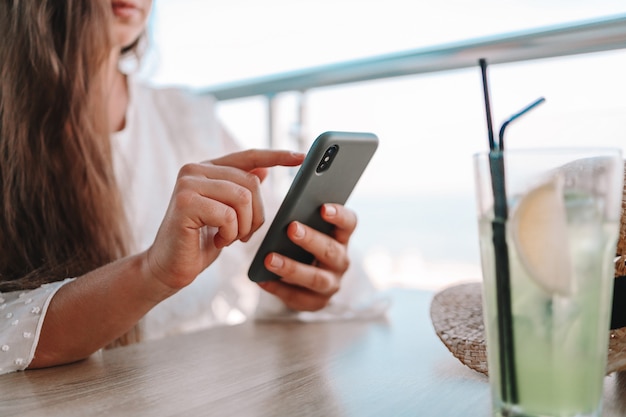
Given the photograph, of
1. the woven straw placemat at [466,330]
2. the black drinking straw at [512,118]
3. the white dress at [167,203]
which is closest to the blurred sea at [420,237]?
the white dress at [167,203]

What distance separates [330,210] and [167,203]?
584 mm

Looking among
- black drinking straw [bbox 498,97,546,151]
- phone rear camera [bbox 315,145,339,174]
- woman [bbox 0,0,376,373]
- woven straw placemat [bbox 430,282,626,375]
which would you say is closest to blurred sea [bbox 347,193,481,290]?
woman [bbox 0,0,376,373]

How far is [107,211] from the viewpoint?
0.90m

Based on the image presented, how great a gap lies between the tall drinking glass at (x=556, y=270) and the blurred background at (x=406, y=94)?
12 centimetres

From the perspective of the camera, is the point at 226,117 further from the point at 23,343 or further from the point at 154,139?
the point at 23,343

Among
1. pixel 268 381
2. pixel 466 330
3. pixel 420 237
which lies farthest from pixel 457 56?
pixel 420 237

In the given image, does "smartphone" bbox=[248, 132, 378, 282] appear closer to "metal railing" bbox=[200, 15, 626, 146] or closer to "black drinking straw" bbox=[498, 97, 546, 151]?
"black drinking straw" bbox=[498, 97, 546, 151]

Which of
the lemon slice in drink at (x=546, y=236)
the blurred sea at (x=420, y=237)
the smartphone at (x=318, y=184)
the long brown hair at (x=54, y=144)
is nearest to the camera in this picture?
the lemon slice in drink at (x=546, y=236)

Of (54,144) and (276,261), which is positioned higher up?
(54,144)

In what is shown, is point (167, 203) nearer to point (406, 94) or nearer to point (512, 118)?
point (512, 118)

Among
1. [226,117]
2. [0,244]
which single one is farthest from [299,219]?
[226,117]

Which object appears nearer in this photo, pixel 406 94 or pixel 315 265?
pixel 315 265

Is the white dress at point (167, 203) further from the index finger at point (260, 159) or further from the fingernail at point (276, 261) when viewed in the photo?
the index finger at point (260, 159)

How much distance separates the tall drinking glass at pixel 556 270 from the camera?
1.25 ft
